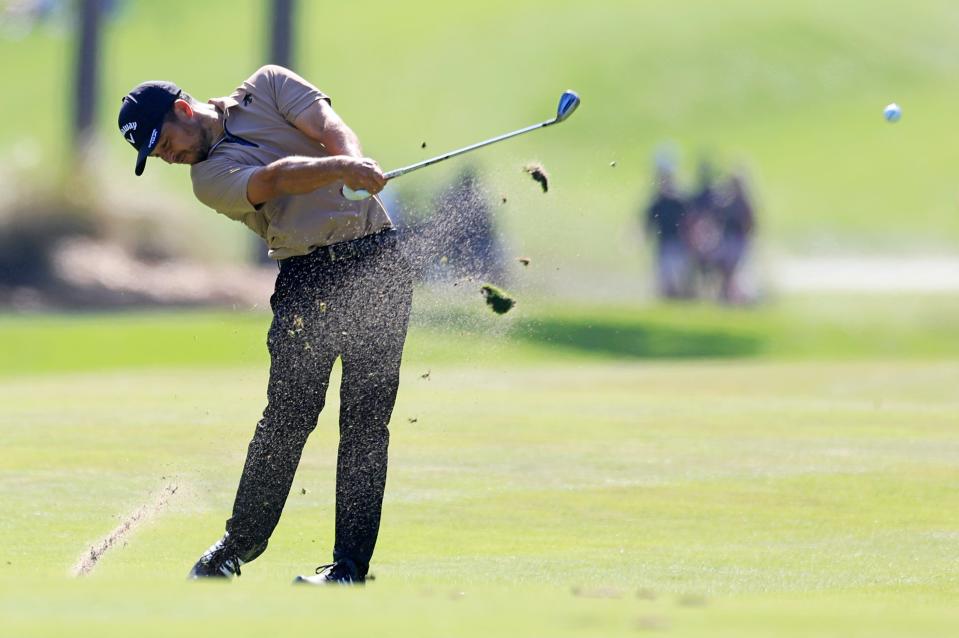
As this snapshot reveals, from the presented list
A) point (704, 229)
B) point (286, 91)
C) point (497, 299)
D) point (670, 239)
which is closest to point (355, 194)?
point (286, 91)

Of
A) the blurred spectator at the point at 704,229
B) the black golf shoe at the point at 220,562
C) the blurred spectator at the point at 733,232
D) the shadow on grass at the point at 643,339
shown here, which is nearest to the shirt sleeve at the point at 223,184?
the black golf shoe at the point at 220,562

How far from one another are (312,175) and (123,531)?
2.26 metres

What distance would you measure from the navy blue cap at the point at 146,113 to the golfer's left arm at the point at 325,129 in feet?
1.59

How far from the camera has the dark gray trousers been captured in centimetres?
755

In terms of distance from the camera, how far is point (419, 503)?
9789 mm

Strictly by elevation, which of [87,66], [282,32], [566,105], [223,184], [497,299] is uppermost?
[87,66]

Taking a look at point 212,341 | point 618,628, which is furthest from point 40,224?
point 618,628

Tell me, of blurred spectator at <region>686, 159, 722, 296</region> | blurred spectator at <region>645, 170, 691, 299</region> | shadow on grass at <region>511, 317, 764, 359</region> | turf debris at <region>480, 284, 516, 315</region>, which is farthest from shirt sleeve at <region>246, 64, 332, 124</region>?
blurred spectator at <region>686, 159, 722, 296</region>

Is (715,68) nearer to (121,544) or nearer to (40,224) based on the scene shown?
(40,224)

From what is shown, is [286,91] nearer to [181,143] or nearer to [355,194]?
[181,143]

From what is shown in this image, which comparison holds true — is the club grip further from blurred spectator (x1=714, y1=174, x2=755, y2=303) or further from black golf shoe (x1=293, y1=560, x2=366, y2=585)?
blurred spectator (x1=714, y1=174, x2=755, y2=303)

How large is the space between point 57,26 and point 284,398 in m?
91.4

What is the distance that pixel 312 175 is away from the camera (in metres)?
7.14

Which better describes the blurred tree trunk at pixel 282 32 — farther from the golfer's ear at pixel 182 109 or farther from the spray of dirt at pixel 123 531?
the golfer's ear at pixel 182 109
